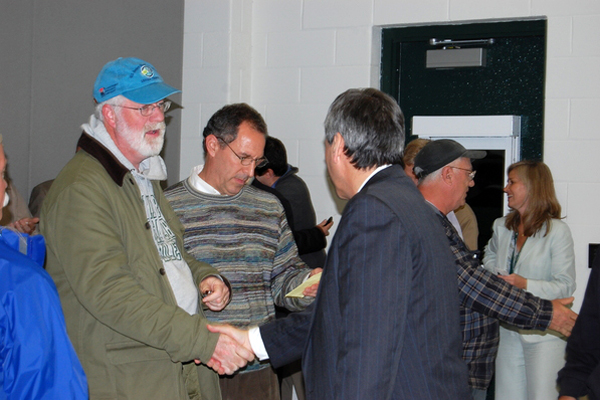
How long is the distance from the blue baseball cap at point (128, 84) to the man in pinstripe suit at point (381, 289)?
0.69m

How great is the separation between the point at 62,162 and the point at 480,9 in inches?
109

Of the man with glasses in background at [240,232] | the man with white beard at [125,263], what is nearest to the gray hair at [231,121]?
the man with glasses in background at [240,232]

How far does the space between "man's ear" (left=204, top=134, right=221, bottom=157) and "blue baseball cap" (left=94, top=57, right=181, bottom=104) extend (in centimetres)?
57

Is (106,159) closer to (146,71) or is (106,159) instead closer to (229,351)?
(146,71)

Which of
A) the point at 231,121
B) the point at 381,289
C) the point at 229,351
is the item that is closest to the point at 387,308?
the point at 381,289

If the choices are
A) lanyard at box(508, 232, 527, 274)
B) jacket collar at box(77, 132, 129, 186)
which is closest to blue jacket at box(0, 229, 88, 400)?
jacket collar at box(77, 132, 129, 186)

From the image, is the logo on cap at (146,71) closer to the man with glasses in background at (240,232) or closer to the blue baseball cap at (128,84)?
the blue baseball cap at (128,84)

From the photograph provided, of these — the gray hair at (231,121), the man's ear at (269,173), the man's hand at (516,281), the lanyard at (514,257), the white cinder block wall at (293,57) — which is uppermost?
the white cinder block wall at (293,57)

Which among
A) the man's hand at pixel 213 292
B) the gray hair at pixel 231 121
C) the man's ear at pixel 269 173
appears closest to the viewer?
the man's hand at pixel 213 292

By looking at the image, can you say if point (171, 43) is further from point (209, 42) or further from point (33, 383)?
→ point (33, 383)

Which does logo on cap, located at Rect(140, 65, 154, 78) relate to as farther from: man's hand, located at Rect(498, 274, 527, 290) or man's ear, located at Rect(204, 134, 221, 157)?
man's hand, located at Rect(498, 274, 527, 290)

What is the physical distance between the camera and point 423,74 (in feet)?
15.1

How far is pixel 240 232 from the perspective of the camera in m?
2.70

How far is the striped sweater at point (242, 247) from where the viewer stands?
264 centimetres
